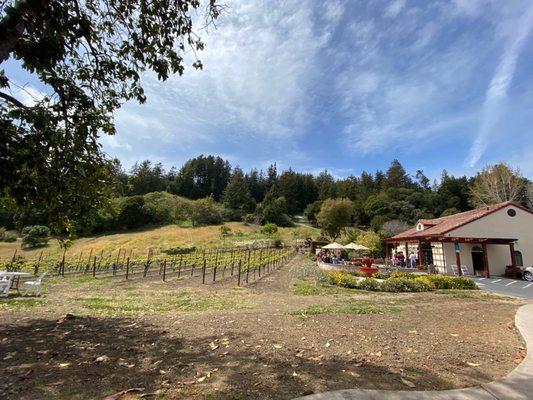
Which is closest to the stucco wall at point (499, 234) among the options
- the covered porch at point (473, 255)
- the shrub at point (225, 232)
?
the covered porch at point (473, 255)

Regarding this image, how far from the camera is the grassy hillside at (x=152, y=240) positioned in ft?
150

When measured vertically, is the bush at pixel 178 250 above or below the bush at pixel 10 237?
below

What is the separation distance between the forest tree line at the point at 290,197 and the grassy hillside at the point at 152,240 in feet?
15.1

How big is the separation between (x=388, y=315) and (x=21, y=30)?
32.1 ft

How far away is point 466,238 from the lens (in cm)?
2303

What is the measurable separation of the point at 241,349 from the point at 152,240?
5049cm

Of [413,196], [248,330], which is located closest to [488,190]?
[413,196]

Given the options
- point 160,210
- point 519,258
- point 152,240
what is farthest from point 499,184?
point 160,210

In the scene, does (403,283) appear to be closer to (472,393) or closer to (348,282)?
(348,282)

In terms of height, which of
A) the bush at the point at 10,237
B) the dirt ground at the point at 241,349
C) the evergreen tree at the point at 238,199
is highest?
the evergreen tree at the point at 238,199

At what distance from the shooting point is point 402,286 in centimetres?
1466

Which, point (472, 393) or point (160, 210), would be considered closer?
point (472, 393)

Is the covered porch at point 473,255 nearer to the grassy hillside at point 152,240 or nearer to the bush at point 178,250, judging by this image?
Answer: the bush at point 178,250

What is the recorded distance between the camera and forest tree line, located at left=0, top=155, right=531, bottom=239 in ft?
155
